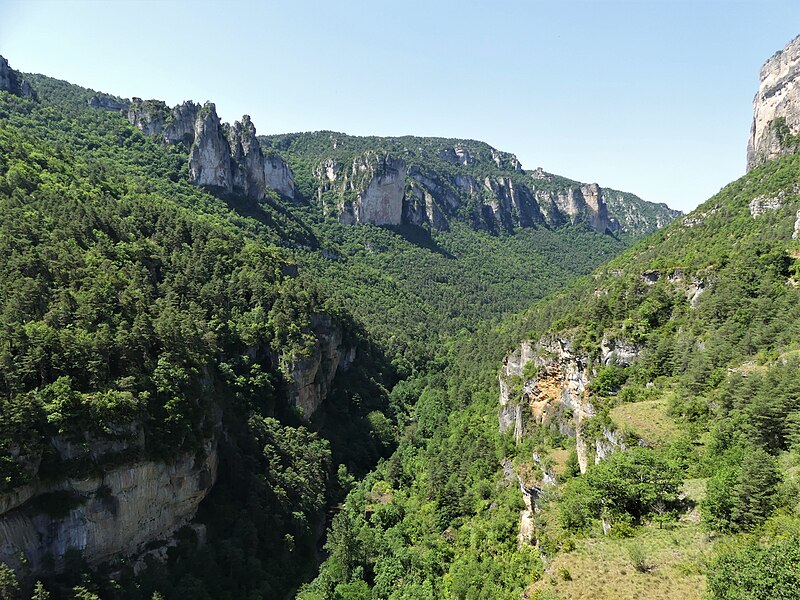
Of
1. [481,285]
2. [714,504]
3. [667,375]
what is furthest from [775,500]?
[481,285]

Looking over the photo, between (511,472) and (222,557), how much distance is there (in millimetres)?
27982

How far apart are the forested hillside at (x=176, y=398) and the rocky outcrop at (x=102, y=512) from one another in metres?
0.13

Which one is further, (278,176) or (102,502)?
(278,176)

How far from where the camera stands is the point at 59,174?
72812 mm

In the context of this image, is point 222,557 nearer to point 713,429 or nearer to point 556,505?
point 556,505

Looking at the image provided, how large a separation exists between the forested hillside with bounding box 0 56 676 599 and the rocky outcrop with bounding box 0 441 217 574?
0.42 feet

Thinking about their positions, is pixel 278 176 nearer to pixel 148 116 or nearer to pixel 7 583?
pixel 148 116

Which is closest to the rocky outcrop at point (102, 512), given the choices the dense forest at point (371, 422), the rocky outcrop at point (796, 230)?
the dense forest at point (371, 422)

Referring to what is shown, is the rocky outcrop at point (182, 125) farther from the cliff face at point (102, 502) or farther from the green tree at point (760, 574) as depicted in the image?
the green tree at point (760, 574)

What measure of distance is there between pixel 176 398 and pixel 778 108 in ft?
414

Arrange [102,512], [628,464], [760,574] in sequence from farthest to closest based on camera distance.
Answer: [102,512] < [628,464] < [760,574]

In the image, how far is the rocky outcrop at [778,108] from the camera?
8956 cm

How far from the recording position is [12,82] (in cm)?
11362

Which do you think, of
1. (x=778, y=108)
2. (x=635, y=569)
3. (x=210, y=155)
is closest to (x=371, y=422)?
(x=635, y=569)
